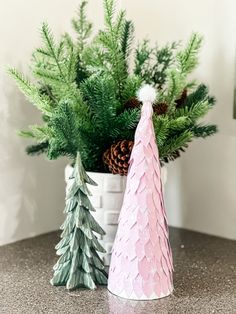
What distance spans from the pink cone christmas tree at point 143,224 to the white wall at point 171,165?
31 cm

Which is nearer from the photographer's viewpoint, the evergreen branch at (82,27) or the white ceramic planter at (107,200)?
the white ceramic planter at (107,200)

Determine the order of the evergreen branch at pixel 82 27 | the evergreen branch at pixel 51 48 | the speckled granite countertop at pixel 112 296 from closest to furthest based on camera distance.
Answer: the speckled granite countertop at pixel 112 296
the evergreen branch at pixel 51 48
the evergreen branch at pixel 82 27

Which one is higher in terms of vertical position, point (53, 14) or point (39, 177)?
point (53, 14)

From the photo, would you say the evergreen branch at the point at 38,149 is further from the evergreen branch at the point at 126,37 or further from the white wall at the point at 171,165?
the evergreen branch at the point at 126,37

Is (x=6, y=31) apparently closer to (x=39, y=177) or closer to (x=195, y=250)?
(x=39, y=177)

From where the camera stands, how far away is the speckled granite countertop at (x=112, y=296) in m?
0.84

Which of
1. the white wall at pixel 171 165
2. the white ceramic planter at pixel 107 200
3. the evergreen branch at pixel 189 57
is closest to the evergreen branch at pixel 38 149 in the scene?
the white wall at pixel 171 165

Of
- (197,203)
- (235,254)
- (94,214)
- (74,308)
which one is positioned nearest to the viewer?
(74,308)

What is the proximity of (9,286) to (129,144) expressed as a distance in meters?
0.26

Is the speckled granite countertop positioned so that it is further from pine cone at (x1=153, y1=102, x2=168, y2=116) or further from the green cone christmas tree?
pine cone at (x1=153, y1=102, x2=168, y2=116)

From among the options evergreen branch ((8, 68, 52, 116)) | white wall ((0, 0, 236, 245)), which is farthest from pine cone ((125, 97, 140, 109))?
white wall ((0, 0, 236, 245))

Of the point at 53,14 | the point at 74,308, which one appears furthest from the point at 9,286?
the point at 53,14

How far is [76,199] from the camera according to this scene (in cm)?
88

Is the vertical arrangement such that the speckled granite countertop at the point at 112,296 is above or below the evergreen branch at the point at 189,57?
below
